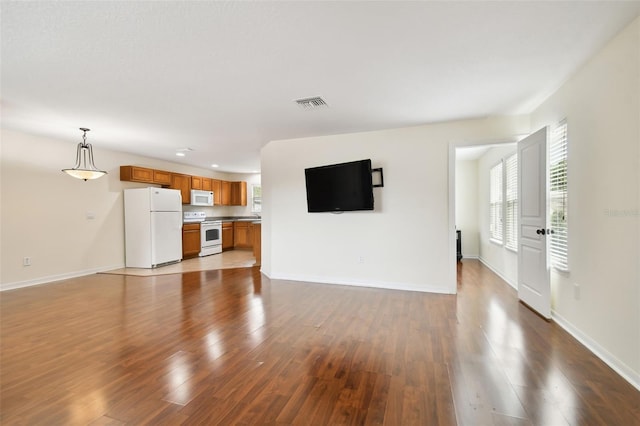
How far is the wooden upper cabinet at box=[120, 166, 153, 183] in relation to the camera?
19.6 feet

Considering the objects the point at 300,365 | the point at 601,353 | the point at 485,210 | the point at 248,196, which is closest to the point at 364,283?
the point at 300,365

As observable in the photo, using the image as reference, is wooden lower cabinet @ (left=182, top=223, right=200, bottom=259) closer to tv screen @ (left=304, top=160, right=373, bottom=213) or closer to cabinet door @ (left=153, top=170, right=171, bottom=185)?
cabinet door @ (left=153, top=170, right=171, bottom=185)

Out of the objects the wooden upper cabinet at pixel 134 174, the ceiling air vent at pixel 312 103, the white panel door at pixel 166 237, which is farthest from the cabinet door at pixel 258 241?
the ceiling air vent at pixel 312 103

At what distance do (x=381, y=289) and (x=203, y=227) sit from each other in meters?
5.31

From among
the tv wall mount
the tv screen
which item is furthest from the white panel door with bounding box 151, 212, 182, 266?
the tv wall mount

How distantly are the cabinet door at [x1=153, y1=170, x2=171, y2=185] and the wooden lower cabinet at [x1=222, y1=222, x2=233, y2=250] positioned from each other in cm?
215

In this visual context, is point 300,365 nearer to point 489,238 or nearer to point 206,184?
point 489,238

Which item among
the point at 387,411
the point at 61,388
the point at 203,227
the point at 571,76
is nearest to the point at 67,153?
the point at 203,227

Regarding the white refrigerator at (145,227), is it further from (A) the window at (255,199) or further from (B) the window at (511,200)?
(B) the window at (511,200)

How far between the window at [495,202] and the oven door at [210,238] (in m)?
6.82

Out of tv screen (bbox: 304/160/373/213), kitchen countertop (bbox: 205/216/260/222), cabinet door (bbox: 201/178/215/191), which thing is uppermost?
cabinet door (bbox: 201/178/215/191)

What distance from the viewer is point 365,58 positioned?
235 cm

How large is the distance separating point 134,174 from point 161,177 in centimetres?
71

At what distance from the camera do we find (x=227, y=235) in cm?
877
